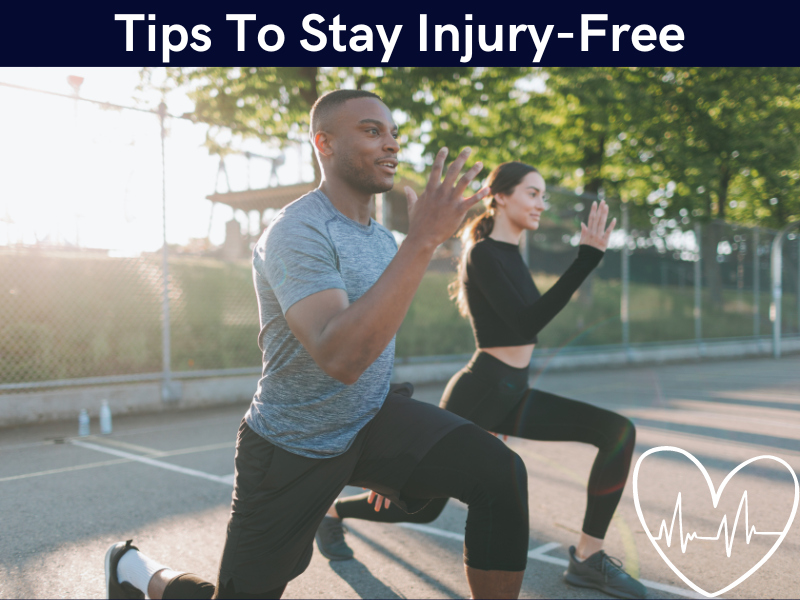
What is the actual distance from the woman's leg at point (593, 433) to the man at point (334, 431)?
3.85ft

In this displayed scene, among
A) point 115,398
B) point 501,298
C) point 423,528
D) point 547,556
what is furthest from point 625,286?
point 501,298

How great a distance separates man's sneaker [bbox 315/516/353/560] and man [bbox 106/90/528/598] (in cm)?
137

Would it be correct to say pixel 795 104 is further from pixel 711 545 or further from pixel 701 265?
pixel 701 265

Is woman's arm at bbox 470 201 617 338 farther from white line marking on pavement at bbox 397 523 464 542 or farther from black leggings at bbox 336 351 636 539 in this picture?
white line marking on pavement at bbox 397 523 464 542

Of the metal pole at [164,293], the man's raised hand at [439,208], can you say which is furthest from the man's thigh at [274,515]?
the metal pole at [164,293]

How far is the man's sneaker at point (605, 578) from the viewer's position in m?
3.09

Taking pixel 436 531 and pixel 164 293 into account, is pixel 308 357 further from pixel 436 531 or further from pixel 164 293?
pixel 164 293

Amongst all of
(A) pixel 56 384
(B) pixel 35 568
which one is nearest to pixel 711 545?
(B) pixel 35 568

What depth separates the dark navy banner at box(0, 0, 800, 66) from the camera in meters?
9.78

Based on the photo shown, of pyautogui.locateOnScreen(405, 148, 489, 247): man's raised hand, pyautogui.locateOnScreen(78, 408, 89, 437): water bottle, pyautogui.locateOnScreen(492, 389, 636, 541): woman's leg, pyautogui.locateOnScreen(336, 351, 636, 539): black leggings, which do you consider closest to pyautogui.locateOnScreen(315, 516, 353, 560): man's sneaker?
pyautogui.locateOnScreen(336, 351, 636, 539): black leggings

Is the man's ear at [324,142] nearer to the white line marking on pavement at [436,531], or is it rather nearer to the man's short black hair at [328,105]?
the man's short black hair at [328,105]

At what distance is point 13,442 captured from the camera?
6340mm

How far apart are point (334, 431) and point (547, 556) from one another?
6.96 feet

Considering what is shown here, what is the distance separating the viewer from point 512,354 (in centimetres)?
334
